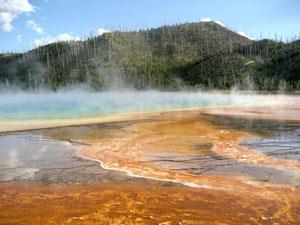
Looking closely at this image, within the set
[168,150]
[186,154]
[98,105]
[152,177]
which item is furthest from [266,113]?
[152,177]

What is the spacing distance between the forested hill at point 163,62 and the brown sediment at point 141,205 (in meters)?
50.6

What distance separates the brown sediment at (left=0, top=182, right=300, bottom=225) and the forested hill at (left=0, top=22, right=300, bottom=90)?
166 ft

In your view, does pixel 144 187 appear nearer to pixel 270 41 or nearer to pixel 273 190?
pixel 273 190

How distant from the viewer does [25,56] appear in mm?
107938

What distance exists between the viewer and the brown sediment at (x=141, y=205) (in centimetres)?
623

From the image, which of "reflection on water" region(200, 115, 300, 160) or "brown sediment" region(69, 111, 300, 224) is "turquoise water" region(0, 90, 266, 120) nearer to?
"brown sediment" region(69, 111, 300, 224)

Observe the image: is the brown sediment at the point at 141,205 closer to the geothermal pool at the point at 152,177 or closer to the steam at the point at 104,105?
the geothermal pool at the point at 152,177

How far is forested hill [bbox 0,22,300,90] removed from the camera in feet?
224

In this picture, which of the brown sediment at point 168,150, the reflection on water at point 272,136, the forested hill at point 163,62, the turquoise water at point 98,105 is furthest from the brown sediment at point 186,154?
the forested hill at point 163,62

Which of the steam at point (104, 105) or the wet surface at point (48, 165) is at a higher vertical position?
the steam at point (104, 105)

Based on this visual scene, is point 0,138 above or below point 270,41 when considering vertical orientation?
below

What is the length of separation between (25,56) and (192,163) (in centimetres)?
10504

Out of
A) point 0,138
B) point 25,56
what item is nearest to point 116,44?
point 25,56

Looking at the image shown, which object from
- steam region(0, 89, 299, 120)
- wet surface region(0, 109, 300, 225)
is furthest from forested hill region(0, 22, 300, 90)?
wet surface region(0, 109, 300, 225)
